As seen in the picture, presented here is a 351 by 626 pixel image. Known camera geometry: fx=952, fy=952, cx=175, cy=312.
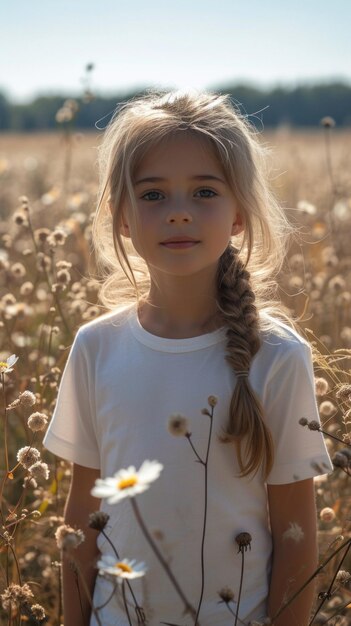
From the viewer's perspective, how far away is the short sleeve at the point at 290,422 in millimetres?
1943

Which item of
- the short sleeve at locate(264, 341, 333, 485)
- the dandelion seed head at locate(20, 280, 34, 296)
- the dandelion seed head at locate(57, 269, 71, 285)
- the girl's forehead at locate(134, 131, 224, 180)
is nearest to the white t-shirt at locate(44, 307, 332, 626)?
the short sleeve at locate(264, 341, 333, 485)

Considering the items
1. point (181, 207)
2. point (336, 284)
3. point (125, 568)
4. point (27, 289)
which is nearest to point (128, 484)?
point (125, 568)

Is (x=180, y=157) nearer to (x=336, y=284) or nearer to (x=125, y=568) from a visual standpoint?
(x=125, y=568)

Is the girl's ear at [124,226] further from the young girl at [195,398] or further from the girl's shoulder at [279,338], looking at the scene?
the girl's shoulder at [279,338]

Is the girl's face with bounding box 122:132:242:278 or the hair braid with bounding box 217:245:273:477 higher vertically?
the girl's face with bounding box 122:132:242:278

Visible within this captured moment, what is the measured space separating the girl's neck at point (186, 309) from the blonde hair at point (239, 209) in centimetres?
3

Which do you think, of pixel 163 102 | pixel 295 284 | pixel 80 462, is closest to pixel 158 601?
pixel 80 462

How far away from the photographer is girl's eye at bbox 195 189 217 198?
6.63 ft

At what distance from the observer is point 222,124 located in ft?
6.97

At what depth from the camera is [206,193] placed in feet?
6.64

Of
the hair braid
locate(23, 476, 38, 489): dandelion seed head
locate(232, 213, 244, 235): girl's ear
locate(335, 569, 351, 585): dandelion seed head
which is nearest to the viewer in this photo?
locate(335, 569, 351, 585): dandelion seed head

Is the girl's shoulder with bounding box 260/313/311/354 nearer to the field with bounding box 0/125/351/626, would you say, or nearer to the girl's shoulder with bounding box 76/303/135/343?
the field with bounding box 0/125/351/626

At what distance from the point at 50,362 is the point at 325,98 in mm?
37160

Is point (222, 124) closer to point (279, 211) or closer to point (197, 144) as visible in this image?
point (197, 144)
